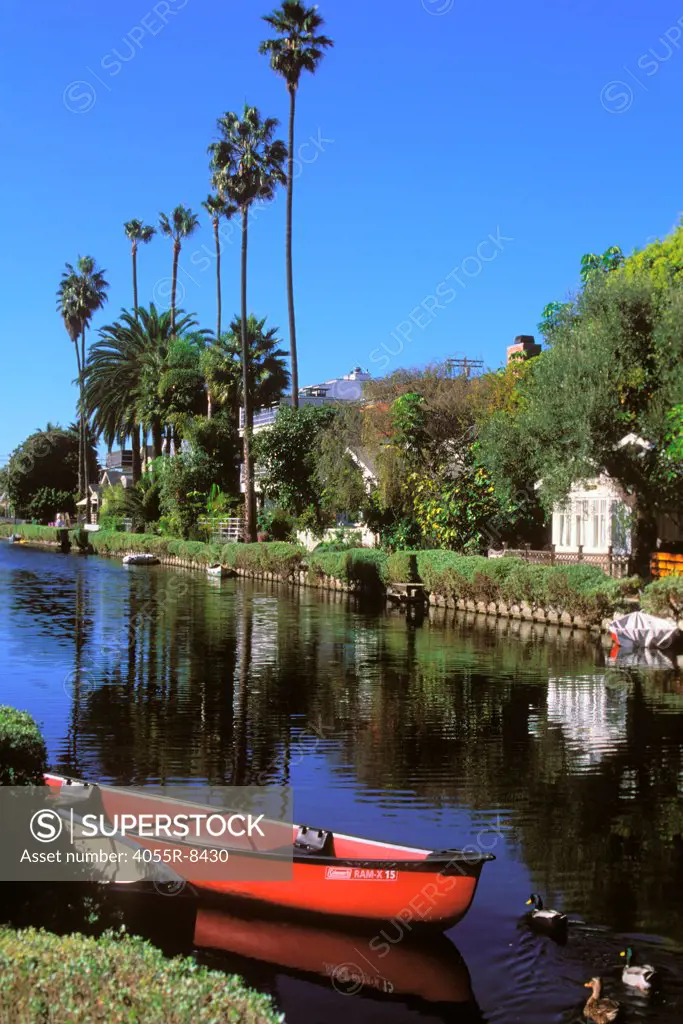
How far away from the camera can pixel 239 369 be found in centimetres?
7438

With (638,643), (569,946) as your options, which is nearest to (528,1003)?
(569,946)

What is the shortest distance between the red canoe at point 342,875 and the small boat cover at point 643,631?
69.4 feet

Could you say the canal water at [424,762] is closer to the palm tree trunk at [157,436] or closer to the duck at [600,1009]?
Answer: the duck at [600,1009]

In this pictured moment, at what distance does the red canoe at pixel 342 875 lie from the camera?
8859 millimetres

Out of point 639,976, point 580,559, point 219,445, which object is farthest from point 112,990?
point 219,445

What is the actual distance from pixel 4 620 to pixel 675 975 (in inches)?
1209

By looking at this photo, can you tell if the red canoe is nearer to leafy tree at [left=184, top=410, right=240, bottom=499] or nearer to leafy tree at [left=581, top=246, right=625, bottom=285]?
leafy tree at [left=581, top=246, right=625, bottom=285]

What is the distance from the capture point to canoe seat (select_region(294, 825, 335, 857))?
9477mm

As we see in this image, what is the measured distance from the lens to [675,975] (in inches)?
345

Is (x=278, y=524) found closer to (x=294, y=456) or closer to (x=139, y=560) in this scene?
(x=294, y=456)

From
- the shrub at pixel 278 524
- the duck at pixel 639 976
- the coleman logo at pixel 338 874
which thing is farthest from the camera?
the shrub at pixel 278 524

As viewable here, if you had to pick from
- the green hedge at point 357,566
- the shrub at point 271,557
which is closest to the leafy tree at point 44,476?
the shrub at point 271,557

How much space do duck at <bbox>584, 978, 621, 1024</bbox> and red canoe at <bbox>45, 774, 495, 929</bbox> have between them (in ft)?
4.09

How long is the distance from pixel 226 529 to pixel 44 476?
6675 cm
